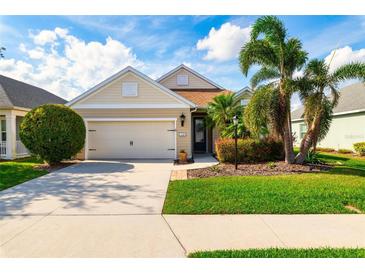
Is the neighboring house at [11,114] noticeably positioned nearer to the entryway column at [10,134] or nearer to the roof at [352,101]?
Answer: the entryway column at [10,134]

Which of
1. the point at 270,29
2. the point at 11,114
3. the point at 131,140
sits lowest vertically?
the point at 131,140

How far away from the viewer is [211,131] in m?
15.8

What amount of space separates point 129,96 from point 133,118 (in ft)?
4.15

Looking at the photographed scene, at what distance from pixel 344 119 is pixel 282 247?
17104 mm

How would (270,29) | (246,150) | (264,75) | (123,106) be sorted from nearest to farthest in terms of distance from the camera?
(270,29)
(264,75)
(246,150)
(123,106)

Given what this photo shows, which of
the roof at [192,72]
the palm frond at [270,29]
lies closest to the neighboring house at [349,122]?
the roof at [192,72]

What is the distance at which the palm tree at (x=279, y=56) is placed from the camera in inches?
356

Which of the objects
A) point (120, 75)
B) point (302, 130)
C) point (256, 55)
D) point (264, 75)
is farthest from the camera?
point (302, 130)

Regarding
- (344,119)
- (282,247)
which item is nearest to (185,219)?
(282,247)

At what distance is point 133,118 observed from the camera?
515 inches

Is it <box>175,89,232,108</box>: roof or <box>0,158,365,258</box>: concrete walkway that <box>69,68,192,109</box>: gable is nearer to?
<box>175,89,232,108</box>: roof

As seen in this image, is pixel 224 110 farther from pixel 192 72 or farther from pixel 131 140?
pixel 192 72

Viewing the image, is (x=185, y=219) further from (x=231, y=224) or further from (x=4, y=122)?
(x=4, y=122)

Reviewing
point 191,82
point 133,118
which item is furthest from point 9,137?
point 191,82
